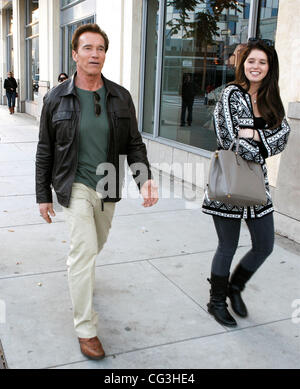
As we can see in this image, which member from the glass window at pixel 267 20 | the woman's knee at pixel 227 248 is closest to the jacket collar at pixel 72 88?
the woman's knee at pixel 227 248

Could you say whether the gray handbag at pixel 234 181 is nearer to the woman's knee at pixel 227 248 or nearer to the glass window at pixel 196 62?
the woman's knee at pixel 227 248

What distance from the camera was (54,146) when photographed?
3.14 m

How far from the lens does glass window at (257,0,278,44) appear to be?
5996 mm

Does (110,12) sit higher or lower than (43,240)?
higher

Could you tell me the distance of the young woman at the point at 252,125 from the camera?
302 cm

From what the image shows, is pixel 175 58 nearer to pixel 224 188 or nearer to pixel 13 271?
pixel 13 271

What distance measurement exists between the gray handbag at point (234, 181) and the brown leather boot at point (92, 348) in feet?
3.83

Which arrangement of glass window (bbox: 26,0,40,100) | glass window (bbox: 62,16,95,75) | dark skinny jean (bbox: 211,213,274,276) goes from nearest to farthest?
dark skinny jean (bbox: 211,213,274,276) < glass window (bbox: 62,16,95,75) < glass window (bbox: 26,0,40,100)

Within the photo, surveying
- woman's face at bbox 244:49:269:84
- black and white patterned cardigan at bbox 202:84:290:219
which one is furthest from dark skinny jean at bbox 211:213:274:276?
woman's face at bbox 244:49:269:84

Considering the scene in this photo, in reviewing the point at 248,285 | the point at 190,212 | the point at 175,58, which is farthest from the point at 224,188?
the point at 175,58

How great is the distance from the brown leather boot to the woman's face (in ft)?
6.46

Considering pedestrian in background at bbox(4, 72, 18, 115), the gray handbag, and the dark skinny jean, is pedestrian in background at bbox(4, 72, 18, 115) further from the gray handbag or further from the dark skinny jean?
the gray handbag

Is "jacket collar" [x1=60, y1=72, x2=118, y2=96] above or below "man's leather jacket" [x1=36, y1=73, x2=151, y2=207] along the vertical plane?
above
